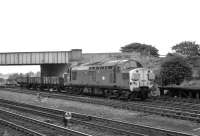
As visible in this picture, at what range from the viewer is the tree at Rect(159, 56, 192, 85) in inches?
1411

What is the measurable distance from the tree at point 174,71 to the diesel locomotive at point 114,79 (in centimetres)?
1017

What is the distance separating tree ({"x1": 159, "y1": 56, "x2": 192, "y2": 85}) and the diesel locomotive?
10.2 meters

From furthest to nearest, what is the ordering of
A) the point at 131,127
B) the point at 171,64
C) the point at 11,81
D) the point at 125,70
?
the point at 11,81 → the point at 171,64 → the point at 125,70 → the point at 131,127

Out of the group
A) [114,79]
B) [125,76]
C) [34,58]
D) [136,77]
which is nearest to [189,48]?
A: [34,58]

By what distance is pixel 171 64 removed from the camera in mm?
36250

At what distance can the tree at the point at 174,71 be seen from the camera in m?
35.8

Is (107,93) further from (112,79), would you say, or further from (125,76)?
(125,76)

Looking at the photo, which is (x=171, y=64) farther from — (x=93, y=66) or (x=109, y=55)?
(x=109, y=55)

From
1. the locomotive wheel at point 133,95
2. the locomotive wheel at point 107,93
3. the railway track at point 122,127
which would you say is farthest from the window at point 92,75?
the railway track at point 122,127

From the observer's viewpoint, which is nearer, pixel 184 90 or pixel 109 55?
pixel 184 90

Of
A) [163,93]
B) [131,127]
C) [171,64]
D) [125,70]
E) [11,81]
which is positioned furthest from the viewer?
[11,81]

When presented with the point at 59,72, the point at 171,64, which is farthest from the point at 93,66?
the point at 59,72

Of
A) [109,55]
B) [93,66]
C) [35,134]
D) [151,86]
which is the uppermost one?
[109,55]

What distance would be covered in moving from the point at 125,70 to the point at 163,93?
293 inches
